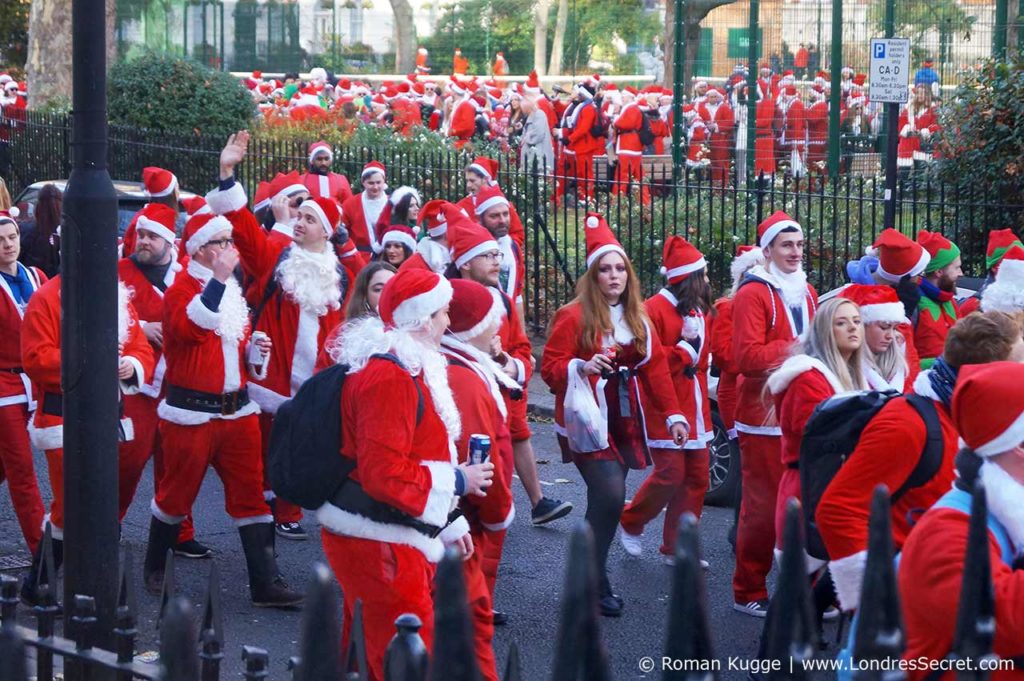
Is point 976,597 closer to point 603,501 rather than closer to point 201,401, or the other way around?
point 603,501

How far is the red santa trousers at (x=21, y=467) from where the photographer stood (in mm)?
7000

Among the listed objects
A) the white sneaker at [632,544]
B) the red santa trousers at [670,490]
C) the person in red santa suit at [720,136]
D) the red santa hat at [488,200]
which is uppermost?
the person in red santa suit at [720,136]

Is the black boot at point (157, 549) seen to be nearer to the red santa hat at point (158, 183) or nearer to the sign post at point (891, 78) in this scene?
the red santa hat at point (158, 183)

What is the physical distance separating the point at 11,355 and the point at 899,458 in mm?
4407

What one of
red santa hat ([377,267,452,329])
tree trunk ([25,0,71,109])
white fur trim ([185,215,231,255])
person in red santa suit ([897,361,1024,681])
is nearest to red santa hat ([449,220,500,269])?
white fur trim ([185,215,231,255])

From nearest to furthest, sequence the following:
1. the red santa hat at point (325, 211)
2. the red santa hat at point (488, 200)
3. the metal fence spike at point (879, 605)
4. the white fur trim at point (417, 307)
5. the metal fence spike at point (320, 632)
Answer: the metal fence spike at point (879, 605), the metal fence spike at point (320, 632), the white fur trim at point (417, 307), the red santa hat at point (325, 211), the red santa hat at point (488, 200)

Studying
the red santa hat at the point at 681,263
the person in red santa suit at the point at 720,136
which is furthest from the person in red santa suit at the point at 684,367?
the person in red santa suit at the point at 720,136

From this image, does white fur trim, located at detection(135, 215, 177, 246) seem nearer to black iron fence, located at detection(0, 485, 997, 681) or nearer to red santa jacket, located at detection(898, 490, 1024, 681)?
black iron fence, located at detection(0, 485, 997, 681)

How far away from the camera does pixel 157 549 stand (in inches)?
277

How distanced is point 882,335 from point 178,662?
12.3 ft

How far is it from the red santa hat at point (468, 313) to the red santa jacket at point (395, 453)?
21.8 inches

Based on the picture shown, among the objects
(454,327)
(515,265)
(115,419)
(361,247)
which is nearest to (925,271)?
(515,265)

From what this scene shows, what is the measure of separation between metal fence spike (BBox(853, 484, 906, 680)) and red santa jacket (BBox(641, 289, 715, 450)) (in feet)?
16.6

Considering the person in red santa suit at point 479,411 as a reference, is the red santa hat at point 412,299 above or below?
above
